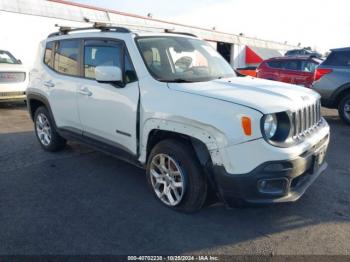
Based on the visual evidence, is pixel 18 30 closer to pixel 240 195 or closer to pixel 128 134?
pixel 128 134

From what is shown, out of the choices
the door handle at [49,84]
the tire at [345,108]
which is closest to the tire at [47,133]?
the door handle at [49,84]

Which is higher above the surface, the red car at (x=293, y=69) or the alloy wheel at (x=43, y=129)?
the red car at (x=293, y=69)

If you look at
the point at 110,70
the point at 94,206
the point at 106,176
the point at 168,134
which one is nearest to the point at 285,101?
the point at 168,134

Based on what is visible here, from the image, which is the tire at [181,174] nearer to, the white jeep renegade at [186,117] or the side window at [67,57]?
the white jeep renegade at [186,117]

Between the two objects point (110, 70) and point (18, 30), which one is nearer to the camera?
point (110, 70)

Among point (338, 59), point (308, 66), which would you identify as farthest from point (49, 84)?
point (308, 66)

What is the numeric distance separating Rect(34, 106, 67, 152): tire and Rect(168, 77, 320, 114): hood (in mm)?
2866

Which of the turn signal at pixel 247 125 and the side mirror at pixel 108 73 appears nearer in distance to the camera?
the turn signal at pixel 247 125

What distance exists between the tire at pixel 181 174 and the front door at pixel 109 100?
1.37 feet

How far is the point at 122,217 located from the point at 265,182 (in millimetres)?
1533

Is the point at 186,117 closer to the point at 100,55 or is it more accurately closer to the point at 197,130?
the point at 197,130

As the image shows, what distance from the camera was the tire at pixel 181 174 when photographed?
3.24 metres

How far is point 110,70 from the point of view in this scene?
359 centimetres

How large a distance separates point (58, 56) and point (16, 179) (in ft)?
6.35
